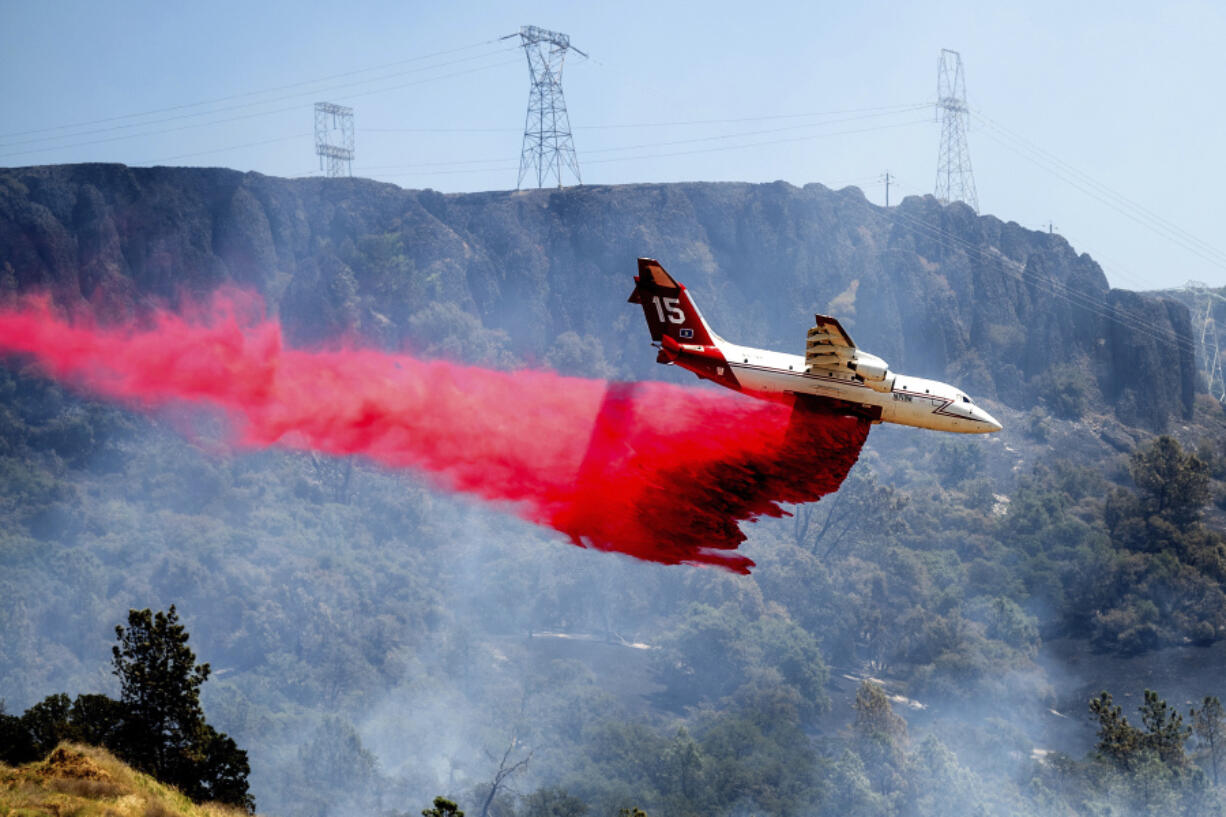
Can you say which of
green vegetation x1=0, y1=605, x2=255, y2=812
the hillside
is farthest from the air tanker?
the hillside

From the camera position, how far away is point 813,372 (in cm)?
5744

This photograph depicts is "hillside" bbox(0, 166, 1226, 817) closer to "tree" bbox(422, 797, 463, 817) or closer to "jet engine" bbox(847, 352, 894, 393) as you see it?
"tree" bbox(422, 797, 463, 817)

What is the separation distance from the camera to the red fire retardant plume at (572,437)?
57.6 metres

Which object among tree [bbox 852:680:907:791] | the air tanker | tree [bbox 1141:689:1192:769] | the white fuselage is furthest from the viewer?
tree [bbox 852:680:907:791]

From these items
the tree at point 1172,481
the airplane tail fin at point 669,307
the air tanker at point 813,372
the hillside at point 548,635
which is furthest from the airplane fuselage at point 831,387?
the tree at point 1172,481

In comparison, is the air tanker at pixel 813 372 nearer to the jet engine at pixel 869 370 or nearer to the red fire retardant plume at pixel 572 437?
the jet engine at pixel 869 370

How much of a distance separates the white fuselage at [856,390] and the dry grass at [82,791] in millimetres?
29847

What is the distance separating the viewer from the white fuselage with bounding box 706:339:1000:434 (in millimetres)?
57562

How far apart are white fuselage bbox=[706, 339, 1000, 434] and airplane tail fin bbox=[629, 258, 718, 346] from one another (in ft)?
5.19

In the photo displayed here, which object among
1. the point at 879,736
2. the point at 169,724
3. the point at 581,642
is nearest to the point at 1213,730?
the point at 879,736

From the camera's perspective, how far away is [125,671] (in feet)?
178

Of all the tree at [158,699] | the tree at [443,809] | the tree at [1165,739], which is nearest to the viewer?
the tree at [443,809]

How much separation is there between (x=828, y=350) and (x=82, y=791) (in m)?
34.9

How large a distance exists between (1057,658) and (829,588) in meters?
35.6
